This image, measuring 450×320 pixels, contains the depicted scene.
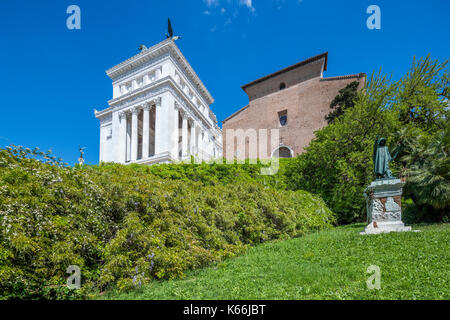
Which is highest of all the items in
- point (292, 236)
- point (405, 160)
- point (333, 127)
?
point (333, 127)

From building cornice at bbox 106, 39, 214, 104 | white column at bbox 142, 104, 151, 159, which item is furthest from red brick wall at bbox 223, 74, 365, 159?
white column at bbox 142, 104, 151, 159

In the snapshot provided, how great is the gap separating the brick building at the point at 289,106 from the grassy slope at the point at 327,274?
809 inches

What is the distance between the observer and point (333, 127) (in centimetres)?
1493

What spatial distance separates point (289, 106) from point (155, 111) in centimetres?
1695

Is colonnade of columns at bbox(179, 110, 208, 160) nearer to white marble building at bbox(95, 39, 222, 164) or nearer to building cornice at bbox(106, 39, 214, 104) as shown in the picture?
white marble building at bbox(95, 39, 222, 164)

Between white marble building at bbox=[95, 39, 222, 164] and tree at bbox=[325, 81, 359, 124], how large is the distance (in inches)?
564

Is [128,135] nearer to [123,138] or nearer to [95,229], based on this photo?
[123,138]

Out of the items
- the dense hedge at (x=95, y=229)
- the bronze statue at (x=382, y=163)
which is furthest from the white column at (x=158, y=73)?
the bronze statue at (x=382, y=163)

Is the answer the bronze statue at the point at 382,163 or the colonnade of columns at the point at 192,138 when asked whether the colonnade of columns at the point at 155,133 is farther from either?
the bronze statue at the point at 382,163

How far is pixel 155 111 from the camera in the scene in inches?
1228

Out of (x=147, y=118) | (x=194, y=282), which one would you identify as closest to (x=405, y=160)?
(x=194, y=282)

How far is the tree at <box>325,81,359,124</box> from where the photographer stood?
23594 mm

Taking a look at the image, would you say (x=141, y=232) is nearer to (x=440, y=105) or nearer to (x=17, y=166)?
(x=17, y=166)

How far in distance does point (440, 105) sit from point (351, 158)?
6.69m
